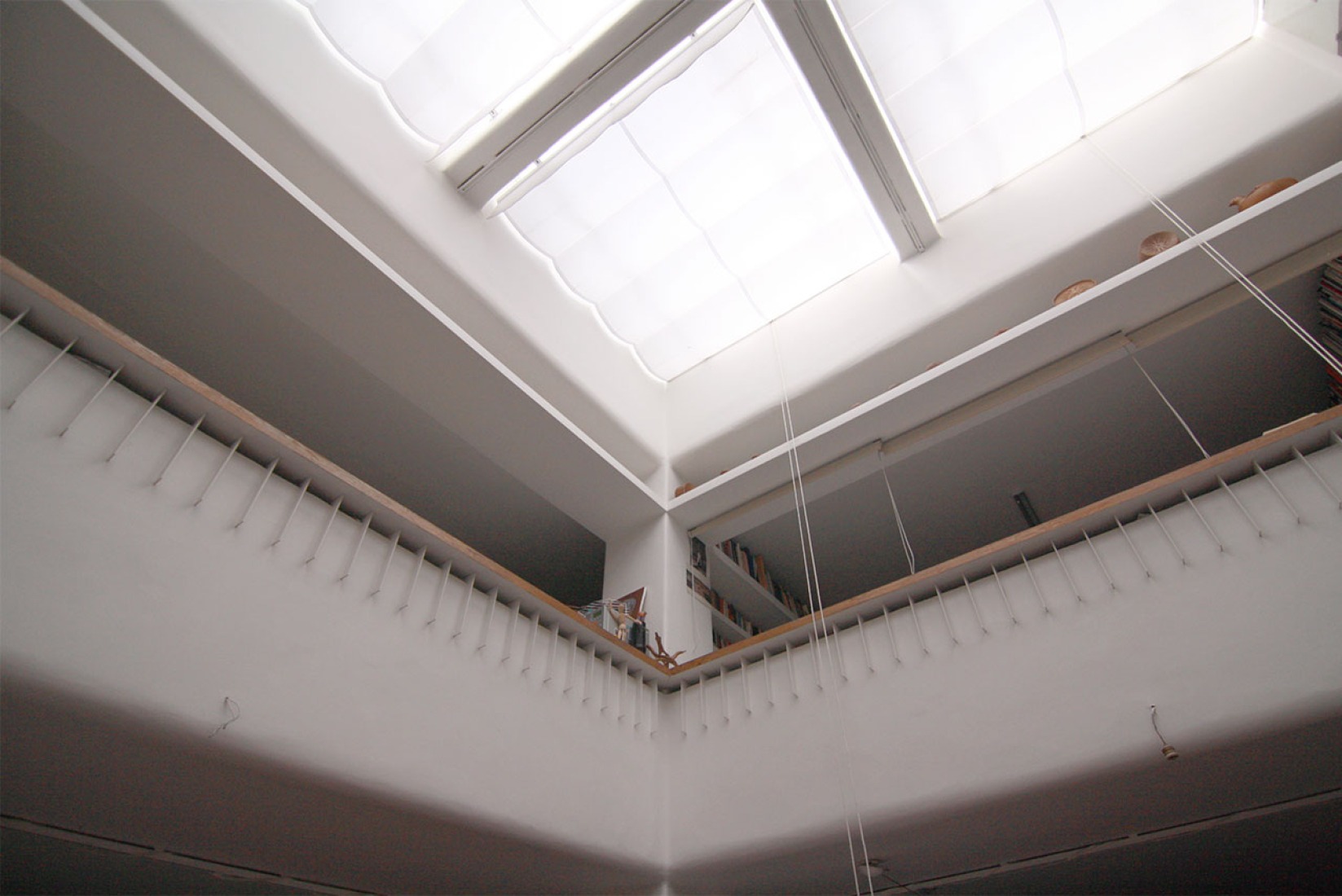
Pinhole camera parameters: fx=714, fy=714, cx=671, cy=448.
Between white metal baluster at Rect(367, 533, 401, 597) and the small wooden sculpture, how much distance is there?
3.99ft

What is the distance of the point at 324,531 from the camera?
81.9 inches

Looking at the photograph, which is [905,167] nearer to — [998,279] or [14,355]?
[998,279]

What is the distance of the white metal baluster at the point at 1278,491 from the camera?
203 cm

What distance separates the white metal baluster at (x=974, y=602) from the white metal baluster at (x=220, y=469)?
2342mm

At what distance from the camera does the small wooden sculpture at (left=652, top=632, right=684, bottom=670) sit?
3.02 meters

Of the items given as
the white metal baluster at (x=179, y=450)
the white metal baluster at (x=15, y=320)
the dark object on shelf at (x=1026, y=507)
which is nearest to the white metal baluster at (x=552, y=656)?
the white metal baluster at (x=179, y=450)

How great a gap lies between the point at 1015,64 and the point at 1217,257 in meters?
1.34

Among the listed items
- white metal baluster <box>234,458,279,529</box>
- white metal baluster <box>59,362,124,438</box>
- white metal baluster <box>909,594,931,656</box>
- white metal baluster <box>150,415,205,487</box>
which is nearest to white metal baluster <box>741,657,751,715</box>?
white metal baluster <box>909,594,931,656</box>

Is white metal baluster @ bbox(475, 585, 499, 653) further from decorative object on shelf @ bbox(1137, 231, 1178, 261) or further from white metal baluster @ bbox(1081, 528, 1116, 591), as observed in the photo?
decorative object on shelf @ bbox(1137, 231, 1178, 261)

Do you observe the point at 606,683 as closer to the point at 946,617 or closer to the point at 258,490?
the point at 946,617

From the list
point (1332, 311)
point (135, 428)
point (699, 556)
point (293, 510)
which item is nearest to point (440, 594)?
point (293, 510)

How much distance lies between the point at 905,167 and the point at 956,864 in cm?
290

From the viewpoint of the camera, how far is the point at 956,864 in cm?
232

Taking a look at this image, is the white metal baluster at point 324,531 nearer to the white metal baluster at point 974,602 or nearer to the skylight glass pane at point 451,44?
the skylight glass pane at point 451,44
